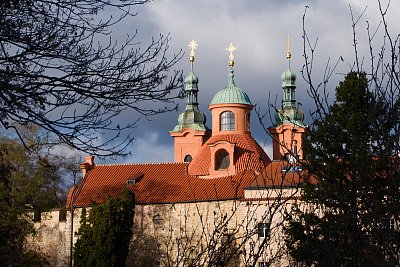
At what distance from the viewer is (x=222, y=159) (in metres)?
44.8

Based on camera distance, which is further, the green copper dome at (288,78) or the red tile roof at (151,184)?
the green copper dome at (288,78)

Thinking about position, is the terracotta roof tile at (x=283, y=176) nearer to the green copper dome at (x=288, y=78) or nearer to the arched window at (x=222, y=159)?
the arched window at (x=222, y=159)

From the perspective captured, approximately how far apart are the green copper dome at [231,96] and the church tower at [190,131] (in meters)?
7.01

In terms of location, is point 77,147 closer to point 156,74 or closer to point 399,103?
point 156,74

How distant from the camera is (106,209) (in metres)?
36.4

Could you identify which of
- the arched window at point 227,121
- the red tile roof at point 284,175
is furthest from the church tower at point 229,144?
the red tile roof at point 284,175

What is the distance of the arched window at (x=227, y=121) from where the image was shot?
1850 inches

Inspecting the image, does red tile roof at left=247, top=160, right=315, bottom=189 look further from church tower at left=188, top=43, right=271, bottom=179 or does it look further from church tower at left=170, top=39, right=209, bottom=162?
church tower at left=170, top=39, right=209, bottom=162

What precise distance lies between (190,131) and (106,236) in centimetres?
2191

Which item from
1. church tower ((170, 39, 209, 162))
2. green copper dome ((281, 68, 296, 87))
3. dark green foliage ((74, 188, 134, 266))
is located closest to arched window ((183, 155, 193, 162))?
church tower ((170, 39, 209, 162))

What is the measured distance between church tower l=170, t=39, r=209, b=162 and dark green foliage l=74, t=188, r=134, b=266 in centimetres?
1912

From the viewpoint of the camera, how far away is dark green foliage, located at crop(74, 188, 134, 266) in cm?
3472

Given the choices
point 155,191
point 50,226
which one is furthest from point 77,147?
point 50,226

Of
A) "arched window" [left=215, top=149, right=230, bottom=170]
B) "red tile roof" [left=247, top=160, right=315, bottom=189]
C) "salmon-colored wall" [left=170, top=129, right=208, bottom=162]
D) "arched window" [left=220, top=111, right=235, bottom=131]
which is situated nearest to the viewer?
"red tile roof" [left=247, top=160, right=315, bottom=189]
